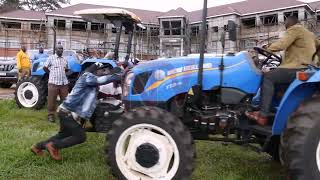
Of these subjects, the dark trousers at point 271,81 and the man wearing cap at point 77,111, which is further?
the man wearing cap at point 77,111

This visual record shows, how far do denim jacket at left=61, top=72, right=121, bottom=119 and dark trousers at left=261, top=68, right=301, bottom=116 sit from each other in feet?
7.13

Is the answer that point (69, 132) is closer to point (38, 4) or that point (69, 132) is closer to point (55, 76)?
point (55, 76)

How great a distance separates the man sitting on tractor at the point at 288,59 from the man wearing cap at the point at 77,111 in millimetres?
2013

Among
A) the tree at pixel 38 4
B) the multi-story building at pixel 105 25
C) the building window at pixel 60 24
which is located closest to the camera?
the multi-story building at pixel 105 25

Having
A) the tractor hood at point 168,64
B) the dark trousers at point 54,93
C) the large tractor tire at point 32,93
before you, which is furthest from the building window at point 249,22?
the tractor hood at point 168,64

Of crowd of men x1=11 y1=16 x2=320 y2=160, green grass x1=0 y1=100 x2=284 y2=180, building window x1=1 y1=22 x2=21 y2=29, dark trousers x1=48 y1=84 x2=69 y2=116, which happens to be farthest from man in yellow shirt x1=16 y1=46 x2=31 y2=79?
building window x1=1 y1=22 x2=21 y2=29

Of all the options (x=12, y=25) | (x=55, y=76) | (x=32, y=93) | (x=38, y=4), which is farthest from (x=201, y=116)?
(x=38, y=4)

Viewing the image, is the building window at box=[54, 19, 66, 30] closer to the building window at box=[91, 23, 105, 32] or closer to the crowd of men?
the building window at box=[91, 23, 105, 32]

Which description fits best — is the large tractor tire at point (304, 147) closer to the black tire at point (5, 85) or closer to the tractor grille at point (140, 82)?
the tractor grille at point (140, 82)

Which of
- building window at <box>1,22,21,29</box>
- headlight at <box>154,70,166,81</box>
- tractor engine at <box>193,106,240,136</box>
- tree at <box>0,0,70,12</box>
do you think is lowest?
tractor engine at <box>193,106,240,136</box>

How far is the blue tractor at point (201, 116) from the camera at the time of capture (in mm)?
4609

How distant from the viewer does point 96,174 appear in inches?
230

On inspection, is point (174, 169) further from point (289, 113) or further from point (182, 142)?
point (289, 113)

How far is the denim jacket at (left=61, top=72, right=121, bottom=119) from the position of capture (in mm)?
6434
